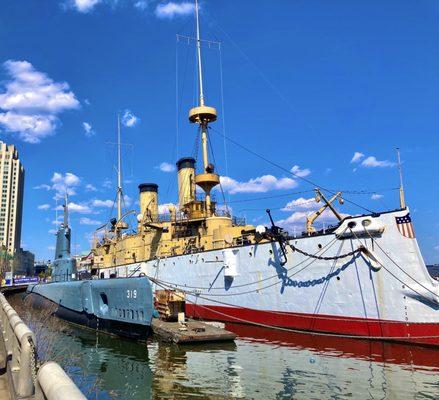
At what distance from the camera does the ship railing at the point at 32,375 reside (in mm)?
2865

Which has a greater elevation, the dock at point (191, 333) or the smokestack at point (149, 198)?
the smokestack at point (149, 198)

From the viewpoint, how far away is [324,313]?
18406 mm

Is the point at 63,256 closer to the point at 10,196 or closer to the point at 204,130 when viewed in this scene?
the point at 204,130

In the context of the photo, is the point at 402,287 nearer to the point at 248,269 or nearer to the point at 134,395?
the point at 248,269

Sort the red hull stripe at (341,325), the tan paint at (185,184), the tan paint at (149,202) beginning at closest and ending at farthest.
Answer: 1. the red hull stripe at (341,325)
2. the tan paint at (185,184)
3. the tan paint at (149,202)

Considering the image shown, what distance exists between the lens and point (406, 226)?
1659 cm

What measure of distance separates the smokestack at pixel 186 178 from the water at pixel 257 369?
16.5 meters

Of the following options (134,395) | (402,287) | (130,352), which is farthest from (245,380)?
(402,287)

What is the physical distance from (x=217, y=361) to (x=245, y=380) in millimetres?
2585

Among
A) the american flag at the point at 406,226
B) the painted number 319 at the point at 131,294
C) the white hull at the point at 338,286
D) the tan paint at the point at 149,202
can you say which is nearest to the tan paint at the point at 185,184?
the tan paint at the point at 149,202

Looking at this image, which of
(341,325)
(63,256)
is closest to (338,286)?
(341,325)

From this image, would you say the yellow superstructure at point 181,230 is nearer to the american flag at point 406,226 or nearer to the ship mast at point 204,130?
the ship mast at point 204,130

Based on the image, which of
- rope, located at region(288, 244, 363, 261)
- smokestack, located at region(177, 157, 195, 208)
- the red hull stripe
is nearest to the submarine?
the red hull stripe

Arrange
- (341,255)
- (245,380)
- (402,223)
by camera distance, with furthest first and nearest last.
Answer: (341,255) < (402,223) < (245,380)
